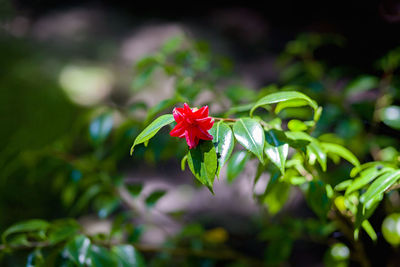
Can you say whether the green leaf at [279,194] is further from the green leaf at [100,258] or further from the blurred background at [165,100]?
the green leaf at [100,258]

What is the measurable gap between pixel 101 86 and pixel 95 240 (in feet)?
7.77

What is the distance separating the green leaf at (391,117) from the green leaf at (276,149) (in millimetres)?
593

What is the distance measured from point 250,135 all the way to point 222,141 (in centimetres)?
6

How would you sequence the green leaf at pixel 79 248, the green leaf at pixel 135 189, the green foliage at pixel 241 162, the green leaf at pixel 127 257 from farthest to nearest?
the green leaf at pixel 135 189
the green leaf at pixel 127 257
the green leaf at pixel 79 248
the green foliage at pixel 241 162

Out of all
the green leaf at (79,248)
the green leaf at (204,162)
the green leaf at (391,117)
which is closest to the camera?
the green leaf at (204,162)

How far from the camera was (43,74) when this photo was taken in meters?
3.30

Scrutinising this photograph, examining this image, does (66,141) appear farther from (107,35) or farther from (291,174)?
(107,35)

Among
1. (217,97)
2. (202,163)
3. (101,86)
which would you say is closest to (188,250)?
(217,97)

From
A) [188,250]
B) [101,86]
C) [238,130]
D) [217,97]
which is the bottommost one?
[188,250]

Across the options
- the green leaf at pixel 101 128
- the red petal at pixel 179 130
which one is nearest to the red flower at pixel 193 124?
the red petal at pixel 179 130

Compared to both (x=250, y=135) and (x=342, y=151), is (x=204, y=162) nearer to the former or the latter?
(x=250, y=135)

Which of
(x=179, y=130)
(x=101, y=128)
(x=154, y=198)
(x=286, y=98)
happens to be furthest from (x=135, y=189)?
(x=286, y=98)

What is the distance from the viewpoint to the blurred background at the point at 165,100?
1.38m

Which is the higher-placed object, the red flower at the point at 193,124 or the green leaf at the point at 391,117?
the red flower at the point at 193,124
